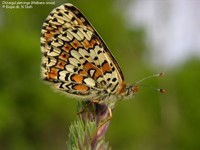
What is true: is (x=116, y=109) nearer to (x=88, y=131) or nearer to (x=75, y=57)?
(x=75, y=57)

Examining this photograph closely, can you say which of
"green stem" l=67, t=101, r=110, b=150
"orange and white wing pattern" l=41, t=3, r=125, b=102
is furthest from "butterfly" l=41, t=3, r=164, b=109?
"green stem" l=67, t=101, r=110, b=150

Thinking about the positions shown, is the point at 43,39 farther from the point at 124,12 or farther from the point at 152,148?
the point at 152,148

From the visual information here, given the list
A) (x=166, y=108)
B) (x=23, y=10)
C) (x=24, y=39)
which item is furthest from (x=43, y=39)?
(x=23, y=10)

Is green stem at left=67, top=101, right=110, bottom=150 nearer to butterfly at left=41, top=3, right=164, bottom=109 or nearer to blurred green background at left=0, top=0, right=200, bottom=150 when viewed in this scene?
butterfly at left=41, top=3, right=164, bottom=109

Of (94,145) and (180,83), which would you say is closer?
(94,145)

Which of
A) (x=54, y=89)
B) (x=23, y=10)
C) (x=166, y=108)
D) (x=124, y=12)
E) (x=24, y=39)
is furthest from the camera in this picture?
(x=124, y=12)

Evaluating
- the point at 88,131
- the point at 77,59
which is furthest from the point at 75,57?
the point at 88,131

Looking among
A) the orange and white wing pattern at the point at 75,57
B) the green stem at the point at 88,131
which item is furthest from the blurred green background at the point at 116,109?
the green stem at the point at 88,131

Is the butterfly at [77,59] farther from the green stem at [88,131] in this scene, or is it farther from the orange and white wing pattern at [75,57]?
the green stem at [88,131]
